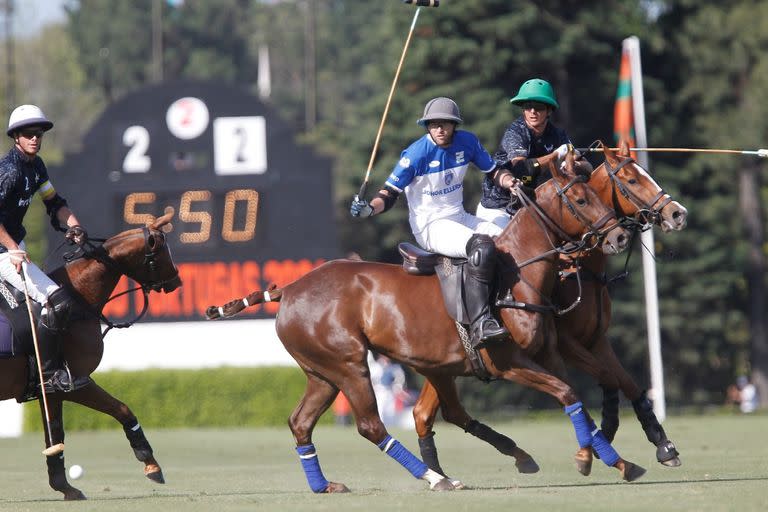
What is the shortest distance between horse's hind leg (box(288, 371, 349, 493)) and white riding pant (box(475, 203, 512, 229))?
72.6 inches

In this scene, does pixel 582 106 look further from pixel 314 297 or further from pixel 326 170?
pixel 314 297

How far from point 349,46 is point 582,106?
46217 mm

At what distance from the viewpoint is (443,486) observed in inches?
411

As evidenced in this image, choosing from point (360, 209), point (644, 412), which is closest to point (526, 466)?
point (644, 412)

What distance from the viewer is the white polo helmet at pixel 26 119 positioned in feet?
36.3

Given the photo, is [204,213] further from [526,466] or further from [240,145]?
[526,466]

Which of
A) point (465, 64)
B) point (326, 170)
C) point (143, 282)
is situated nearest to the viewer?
point (143, 282)

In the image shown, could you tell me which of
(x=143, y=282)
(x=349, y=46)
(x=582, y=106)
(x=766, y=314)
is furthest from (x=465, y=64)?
(x=349, y=46)

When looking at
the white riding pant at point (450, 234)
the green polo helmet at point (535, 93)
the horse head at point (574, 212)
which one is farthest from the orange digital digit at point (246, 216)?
the horse head at point (574, 212)

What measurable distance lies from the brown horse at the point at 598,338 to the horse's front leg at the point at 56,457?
263 centimetres

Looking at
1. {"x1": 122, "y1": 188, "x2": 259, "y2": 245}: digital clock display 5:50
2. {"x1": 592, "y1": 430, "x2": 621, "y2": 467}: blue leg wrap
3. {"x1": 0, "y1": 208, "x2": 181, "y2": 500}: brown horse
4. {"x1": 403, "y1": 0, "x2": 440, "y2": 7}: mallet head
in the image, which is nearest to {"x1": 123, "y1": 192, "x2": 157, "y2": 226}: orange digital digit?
{"x1": 122, "y1": 188, "x2": 259, "y2": 245}: digital clock display 5:50

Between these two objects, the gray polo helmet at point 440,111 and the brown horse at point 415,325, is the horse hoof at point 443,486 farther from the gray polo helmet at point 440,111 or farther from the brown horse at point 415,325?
the gray polo helmet at point 440,111

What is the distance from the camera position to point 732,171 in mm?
38781

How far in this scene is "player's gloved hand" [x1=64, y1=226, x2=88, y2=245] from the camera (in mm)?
11055
